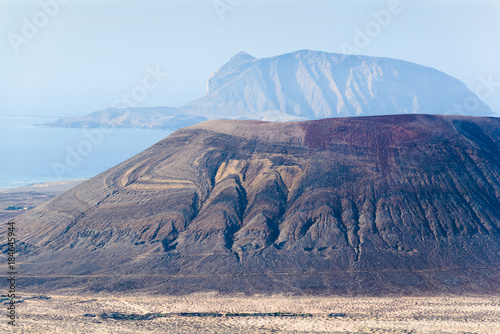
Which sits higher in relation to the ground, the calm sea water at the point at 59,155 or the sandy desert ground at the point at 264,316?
the sandy desert ground at the point at 264,316

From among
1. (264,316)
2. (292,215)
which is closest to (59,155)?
(292,215)

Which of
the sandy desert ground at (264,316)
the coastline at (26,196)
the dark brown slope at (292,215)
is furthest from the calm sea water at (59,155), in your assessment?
the sandy desert ground at (264,316)

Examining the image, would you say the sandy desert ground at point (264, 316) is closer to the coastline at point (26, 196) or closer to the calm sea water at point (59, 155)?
the coastline at point (26, 196)

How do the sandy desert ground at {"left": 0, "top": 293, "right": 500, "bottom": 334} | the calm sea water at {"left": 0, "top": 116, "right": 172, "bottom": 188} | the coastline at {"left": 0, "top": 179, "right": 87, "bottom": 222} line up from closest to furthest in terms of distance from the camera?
the sandy desert ground at {"left": 0, "top": 293, "right": 500, "bottom": 334} → the coastline at {"left": 0, "top": 179, "right": 87, "bottom": 222} → the calm sea water at {"left": 0, "top": 116, "right": 172, "bottom": 188}

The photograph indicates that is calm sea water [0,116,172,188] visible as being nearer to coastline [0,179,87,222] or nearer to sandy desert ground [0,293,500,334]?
coastline [0,179,87,222]

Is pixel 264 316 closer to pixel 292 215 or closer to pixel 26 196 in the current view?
pixel 292 215

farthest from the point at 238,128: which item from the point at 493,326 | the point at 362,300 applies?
the point at 493,326

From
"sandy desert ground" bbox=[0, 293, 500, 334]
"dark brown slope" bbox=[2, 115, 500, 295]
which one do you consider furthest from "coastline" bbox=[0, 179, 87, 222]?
"sandy desert ground" bbox=[0, 293, 500, 334]
